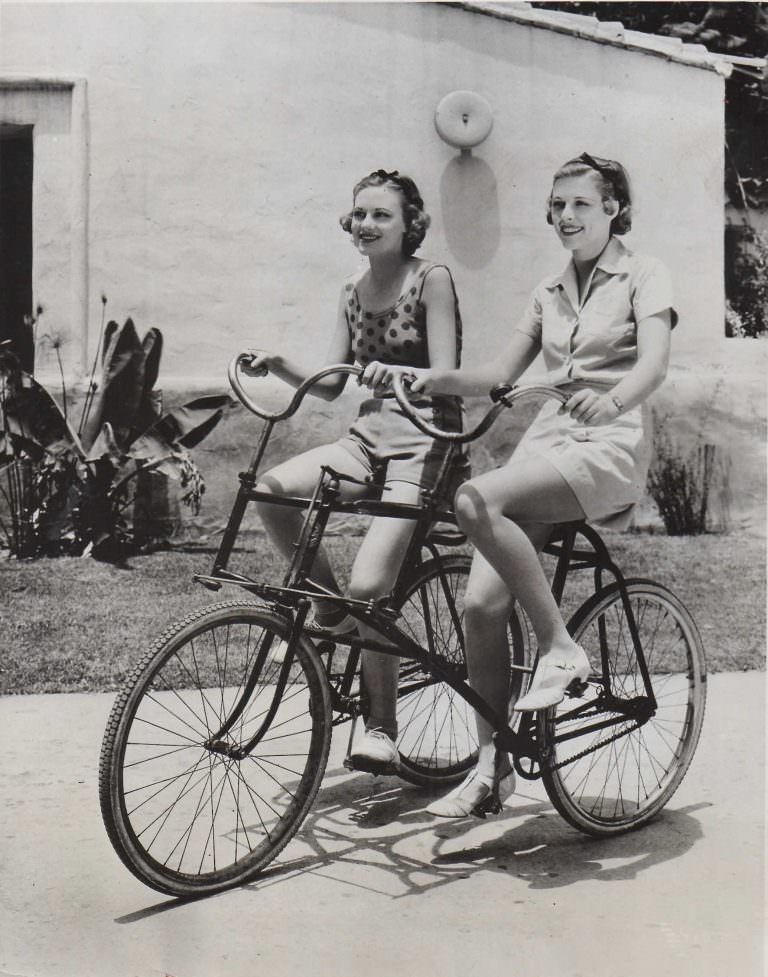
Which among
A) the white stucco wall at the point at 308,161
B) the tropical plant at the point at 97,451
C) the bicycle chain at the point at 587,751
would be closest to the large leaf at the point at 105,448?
the tropical plant at the point at 97,451

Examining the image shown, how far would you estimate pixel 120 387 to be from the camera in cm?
468

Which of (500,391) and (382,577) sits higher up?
(500,391)

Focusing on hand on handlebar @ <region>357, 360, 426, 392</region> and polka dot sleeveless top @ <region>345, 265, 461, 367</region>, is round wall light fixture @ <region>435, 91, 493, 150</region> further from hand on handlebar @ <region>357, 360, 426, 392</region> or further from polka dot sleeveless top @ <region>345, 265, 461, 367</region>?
hand on handlebar @ <region>357, 360, 426, 392</region>

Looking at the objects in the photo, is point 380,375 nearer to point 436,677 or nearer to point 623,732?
point 436,677

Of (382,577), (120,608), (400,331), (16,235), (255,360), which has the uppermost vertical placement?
(16,235)

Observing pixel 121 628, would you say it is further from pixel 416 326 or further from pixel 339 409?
pixel 416 326

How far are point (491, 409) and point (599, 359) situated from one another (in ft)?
1.96

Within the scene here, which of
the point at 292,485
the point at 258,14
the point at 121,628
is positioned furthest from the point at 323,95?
the point at 121,628

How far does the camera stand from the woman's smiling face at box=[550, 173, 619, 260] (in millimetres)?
3418

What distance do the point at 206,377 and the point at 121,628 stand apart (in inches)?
43.6

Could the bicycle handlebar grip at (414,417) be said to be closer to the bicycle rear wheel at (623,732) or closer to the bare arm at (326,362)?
the bare arm at (326,362)

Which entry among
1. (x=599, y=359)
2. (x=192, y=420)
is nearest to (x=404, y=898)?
(x=599, y=359)

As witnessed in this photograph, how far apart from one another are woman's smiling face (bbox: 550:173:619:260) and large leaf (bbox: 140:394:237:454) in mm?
1918

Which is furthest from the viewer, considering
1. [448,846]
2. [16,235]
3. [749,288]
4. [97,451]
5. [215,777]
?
[749,288]
